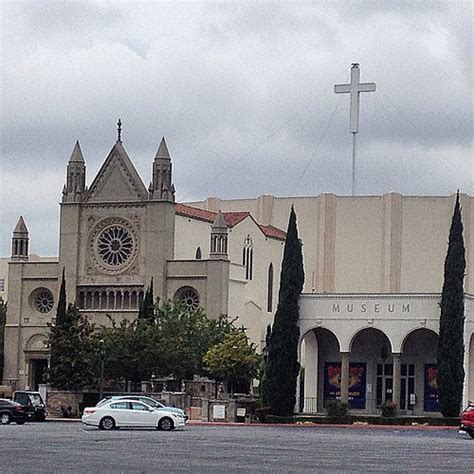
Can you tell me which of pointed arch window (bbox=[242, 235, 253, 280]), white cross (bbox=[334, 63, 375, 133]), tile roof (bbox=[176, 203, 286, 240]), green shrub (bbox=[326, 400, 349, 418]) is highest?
white cross (bbox=[334, 63, 375, 133])

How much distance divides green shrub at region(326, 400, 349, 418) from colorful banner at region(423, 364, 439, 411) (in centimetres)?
817

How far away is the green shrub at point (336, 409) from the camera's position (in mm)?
67062

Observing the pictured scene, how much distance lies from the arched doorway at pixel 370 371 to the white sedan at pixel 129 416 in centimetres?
2434

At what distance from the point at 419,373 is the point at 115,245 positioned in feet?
95.5

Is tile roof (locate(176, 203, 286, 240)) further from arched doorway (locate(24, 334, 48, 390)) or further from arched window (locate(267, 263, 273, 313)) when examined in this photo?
arched doorway (locate(24, 334, 48, 390))

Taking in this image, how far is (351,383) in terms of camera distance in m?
76.4

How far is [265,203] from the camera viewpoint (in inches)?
4247

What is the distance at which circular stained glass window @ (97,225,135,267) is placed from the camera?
316 ft

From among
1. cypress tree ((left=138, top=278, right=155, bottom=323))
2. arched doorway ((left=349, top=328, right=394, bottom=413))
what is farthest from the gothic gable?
arched doorway ((left=349, top=328, right=394, bottom=413))

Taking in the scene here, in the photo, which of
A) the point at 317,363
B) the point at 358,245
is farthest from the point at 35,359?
the point at 317,363

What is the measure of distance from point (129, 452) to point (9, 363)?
64.1m

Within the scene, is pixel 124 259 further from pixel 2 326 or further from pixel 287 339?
pixel 287 339

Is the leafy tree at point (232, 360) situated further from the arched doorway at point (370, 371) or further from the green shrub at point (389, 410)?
the green shrub at point (389, 410)

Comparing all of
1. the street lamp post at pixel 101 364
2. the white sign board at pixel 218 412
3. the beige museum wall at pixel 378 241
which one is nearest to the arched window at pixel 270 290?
the beige museum wall at pixel 378 241
